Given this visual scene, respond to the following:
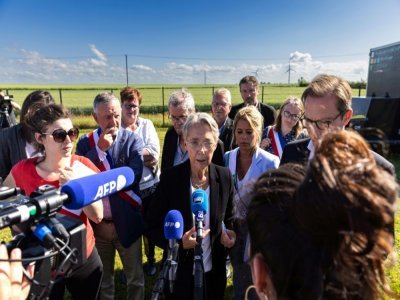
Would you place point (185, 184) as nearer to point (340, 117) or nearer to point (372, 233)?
point (340, 117)

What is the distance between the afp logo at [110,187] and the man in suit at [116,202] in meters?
1.40

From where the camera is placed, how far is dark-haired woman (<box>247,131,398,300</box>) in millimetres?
779

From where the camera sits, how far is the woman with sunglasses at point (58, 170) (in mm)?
2207

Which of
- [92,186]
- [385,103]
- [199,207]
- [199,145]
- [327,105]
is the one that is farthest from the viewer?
[385,103]

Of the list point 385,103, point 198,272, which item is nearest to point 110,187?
point 198,272

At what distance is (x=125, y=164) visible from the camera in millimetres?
2930

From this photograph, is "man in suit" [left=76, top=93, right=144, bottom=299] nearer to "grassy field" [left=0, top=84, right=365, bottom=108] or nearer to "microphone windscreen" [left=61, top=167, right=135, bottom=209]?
"microphone windscreen" [left=61, top=167, right=135, bottom=209]

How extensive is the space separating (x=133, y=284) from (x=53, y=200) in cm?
226

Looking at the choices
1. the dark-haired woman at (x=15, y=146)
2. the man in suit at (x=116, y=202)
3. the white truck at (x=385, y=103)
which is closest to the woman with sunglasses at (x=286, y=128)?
the man in suit at (x=116, y=202)

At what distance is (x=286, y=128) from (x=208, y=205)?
6.34 feet

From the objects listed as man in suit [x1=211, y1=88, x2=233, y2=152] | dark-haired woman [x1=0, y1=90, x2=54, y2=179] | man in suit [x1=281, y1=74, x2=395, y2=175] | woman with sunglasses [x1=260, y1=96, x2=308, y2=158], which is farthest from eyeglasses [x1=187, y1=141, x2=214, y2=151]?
man in suit [x1=211, y1=88, x2=233, y2=152]

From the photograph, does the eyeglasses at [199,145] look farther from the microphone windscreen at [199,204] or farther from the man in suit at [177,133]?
the man in suit at [177,133]

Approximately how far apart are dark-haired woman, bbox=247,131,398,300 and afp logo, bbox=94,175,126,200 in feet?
2.03

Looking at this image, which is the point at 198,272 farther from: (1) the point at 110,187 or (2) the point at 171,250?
(1) the point at 110,187
